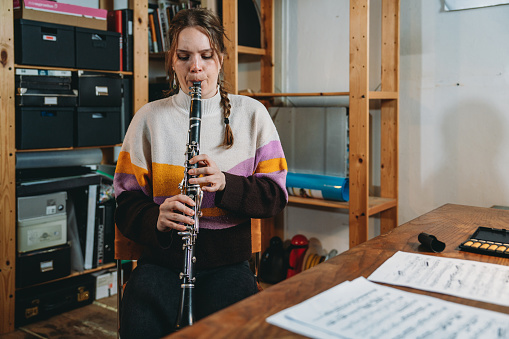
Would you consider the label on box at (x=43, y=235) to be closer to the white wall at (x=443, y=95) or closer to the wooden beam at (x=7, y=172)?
the wooden beam at (x=7, y=172)

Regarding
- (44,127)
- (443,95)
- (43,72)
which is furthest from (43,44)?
(443,95)

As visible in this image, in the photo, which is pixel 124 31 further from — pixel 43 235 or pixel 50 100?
pixel 43 235

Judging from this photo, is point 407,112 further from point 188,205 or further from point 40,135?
point 40,135

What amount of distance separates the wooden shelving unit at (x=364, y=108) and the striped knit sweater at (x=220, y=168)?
2.99 feet

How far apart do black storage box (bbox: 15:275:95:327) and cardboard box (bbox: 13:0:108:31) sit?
54.1 inches

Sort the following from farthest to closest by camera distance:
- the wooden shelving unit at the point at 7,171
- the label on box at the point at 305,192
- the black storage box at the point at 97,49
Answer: the label on box at the point at 305,192, the black storage box at the point at 97,49, the wooden shelving unit at the point at 7,171

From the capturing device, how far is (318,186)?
270cm

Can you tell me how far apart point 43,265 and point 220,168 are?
1.45 m

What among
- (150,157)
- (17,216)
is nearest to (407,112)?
(150,157)

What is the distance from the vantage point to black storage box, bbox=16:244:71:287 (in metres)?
2.45

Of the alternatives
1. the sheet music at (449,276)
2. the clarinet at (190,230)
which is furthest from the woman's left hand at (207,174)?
the sheet music at (449,276)

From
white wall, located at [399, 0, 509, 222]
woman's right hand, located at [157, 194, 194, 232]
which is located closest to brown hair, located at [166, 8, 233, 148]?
woman's right hand, located at [157, 194, 194, 232]

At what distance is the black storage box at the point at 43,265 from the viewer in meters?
2.45

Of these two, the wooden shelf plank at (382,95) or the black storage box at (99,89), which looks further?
the black storage box at (99,89)
